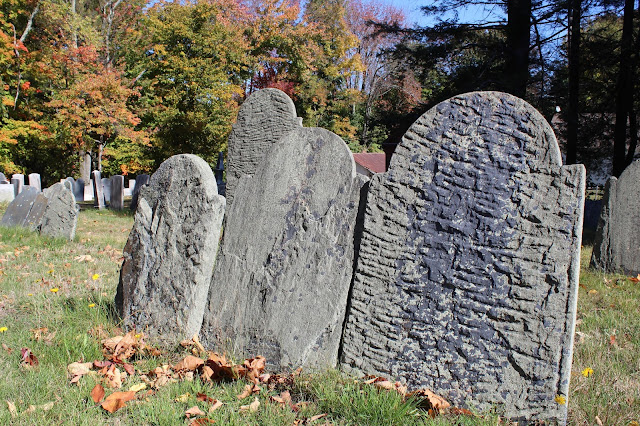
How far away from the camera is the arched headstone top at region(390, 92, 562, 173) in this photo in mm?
2539

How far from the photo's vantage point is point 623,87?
12609 millimetres

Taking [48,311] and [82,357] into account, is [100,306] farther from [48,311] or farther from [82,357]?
[82,357]

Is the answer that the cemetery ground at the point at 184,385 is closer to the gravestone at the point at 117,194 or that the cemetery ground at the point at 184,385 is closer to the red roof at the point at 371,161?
the gravestone at the point at 117,194

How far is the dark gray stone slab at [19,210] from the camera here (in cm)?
809

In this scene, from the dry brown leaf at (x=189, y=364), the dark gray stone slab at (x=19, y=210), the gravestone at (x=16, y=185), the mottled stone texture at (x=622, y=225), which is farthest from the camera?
the gravestone at (x=16, y=185)

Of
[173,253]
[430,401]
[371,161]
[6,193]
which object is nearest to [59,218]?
[173,253]

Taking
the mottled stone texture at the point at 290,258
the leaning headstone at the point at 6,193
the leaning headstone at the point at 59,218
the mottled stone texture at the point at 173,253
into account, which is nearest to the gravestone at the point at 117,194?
the leaning headstone at the point at 6,193

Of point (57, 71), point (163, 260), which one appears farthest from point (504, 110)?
point (57, 71)

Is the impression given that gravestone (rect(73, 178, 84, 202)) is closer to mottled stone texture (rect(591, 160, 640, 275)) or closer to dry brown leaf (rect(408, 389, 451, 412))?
mottled stone texture (rect(591, 160, 640, 275))

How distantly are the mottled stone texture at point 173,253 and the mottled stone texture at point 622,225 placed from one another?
16.7 ft

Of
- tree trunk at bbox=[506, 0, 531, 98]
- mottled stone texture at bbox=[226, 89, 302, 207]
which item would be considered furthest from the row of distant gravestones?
tree trunk at bbox=[506, 0, 531, 98]

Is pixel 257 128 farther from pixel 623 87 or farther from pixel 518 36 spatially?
pixel 623 87

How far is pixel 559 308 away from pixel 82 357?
2.75m

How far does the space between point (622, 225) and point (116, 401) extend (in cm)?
602
